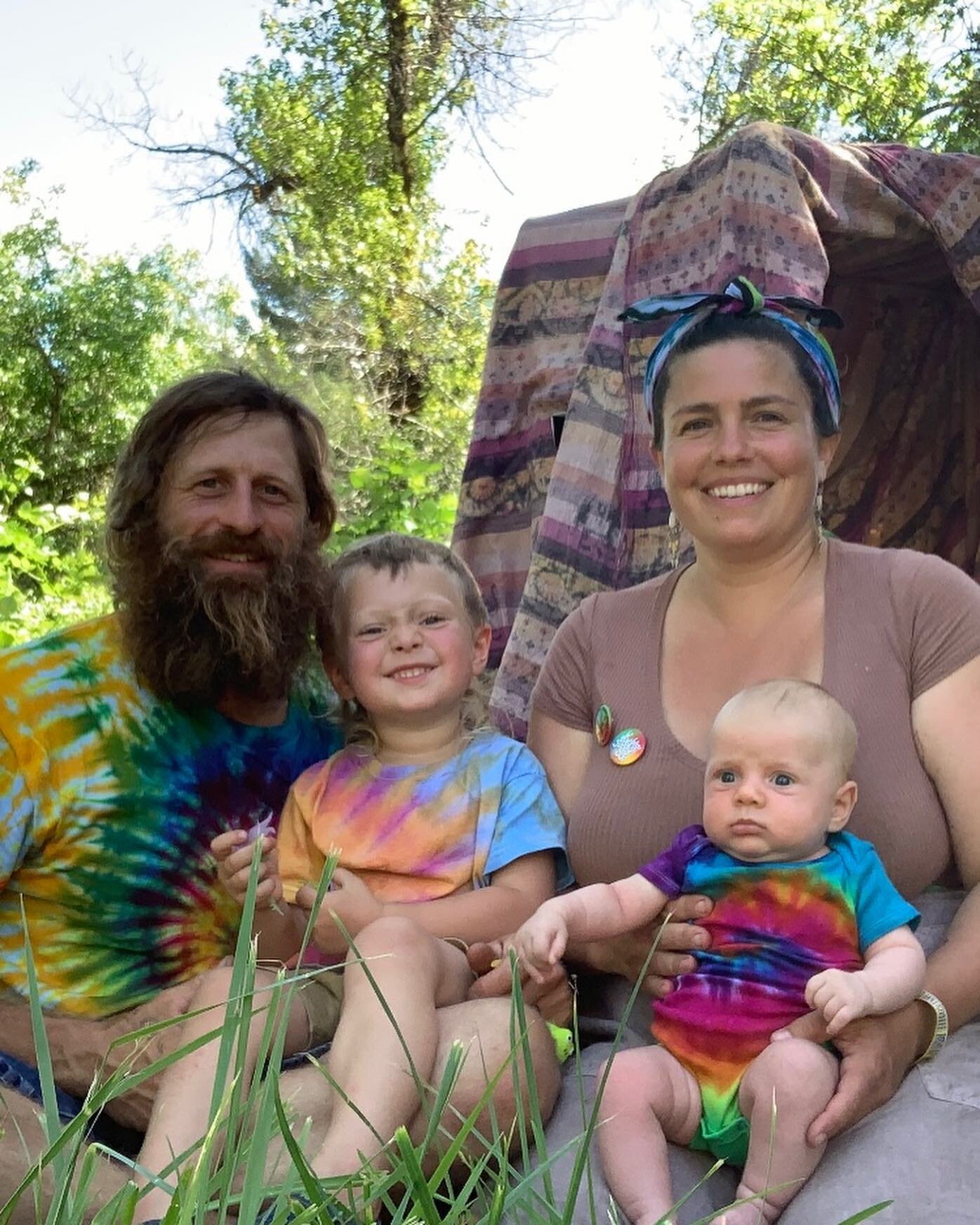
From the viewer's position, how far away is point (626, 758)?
7.15 ft

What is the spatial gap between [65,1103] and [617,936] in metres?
0.93

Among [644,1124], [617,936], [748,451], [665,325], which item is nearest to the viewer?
[644,1124]

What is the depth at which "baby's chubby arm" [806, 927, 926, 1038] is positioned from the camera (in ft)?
5.27

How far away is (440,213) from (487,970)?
54.0ft

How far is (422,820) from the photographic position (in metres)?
2.19

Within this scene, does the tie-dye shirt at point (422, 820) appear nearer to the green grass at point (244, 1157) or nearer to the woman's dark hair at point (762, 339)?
→ the woman's dark hair at point (762, 339)

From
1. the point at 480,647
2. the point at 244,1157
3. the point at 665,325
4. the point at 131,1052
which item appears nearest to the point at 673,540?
the point at 665,325

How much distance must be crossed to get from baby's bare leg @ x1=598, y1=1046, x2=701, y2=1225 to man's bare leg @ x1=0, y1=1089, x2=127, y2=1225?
0.66 metres

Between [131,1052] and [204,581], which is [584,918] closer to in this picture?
[131,1052]

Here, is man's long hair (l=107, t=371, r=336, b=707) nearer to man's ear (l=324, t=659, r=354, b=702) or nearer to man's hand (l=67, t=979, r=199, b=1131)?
man's ear (l=324, t=659, r=354, b=702)

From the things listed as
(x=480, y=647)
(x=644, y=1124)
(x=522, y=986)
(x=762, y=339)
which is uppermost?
(x=762, y=339)

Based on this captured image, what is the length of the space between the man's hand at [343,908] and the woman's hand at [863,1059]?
2.11 ft

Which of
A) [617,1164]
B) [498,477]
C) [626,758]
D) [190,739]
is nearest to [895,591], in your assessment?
[626,758]

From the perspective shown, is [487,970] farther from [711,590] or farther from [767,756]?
[711,590]
